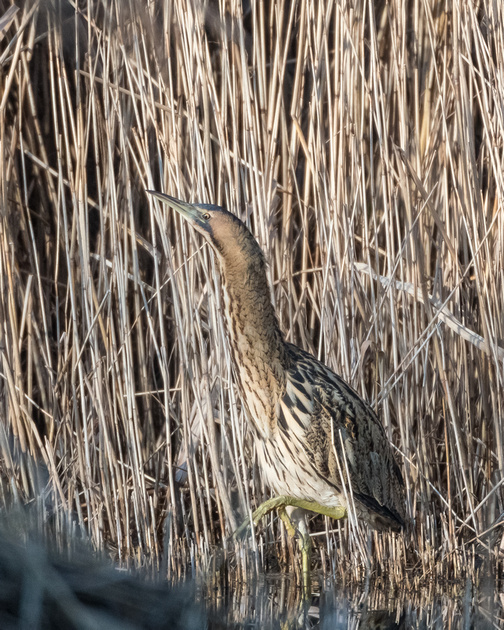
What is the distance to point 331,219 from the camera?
9.07 feet

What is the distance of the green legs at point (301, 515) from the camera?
2.53 m

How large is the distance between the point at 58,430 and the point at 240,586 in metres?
0.74

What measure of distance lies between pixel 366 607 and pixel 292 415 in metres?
0.58

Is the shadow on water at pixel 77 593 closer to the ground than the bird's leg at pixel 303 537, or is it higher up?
higher up

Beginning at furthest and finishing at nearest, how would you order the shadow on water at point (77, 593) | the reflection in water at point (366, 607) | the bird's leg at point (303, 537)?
the bird's leg at point (303, 537) → the reflection in water at point (366, 607) → the shadow on water at point (77, 593)

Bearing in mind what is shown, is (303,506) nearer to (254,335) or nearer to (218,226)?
(254,335)

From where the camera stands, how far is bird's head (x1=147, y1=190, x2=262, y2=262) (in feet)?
7.81

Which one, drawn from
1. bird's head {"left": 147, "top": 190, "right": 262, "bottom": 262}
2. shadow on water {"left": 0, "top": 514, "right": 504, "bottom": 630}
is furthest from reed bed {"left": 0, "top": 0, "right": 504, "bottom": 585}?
shadow on water {"left": 0, "top": 514, "right": 504, "bottom": 630}

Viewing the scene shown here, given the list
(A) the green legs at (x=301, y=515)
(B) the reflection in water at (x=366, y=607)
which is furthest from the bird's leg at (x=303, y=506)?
(B) the reflection in water at (x=366, y=607)

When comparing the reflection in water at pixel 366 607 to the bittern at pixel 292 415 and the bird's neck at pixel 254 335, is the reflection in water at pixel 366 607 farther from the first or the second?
the bird's neck at pixel 254 335

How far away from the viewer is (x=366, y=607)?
2520 mm

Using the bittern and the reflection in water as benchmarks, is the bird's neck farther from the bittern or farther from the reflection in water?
the reflection in water

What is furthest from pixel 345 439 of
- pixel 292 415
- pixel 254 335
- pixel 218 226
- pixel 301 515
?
pixel 218 226

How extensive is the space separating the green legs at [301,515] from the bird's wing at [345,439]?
8 cm
